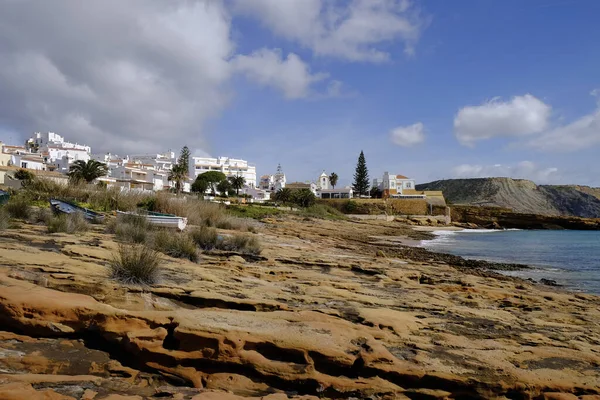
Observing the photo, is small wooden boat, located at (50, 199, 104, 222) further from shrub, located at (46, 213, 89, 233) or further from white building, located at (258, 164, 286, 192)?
white building, located at (258, 164, 286, 192)

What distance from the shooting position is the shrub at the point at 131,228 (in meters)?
11.6

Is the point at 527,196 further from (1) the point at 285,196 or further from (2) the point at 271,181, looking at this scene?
(1) the point at 285,196

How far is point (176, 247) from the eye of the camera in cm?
1053

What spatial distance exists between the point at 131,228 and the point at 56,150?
7887 cm

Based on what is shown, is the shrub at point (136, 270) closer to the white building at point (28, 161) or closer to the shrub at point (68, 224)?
the shrub at point (68, 224)

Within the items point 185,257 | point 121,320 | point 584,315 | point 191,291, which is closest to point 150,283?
point 191,291

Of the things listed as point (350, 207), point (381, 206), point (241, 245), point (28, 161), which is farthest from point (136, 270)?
point (381, 206)

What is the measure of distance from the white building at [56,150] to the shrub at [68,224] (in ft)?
203

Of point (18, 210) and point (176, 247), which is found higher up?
point (18, 210)

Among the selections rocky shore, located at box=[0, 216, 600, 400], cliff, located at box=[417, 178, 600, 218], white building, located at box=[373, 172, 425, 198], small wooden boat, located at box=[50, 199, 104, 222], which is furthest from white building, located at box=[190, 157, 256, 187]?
rocky shore, located at box=[0, 216, 600, 400]

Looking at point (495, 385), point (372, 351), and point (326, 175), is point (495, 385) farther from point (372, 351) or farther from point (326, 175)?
point (326, 175)

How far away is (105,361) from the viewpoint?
4262 millimetres

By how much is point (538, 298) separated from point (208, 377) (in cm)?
969

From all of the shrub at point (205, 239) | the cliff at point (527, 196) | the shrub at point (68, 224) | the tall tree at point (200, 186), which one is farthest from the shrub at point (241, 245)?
the cliff at point (527, 196)
